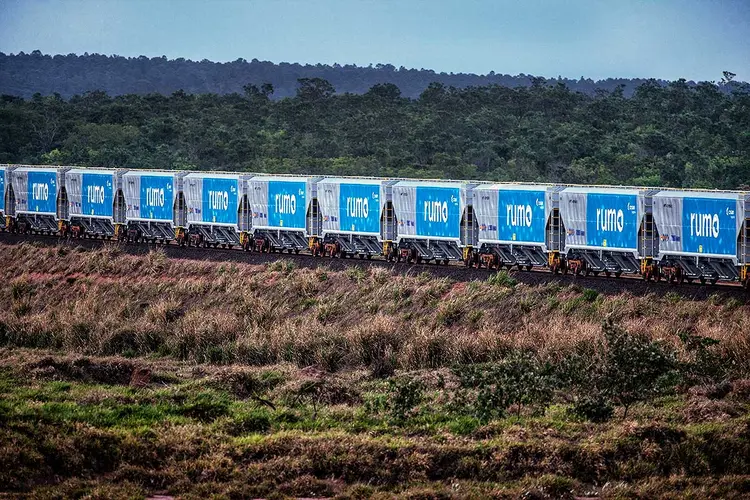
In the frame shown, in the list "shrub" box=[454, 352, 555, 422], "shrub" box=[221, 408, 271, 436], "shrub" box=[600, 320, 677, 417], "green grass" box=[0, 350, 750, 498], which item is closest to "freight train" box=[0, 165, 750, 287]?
"shrub" box=[600, 320, 677, 417]

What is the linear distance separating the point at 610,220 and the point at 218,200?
Answer: 2059 cm

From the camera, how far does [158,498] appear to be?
1786 cm

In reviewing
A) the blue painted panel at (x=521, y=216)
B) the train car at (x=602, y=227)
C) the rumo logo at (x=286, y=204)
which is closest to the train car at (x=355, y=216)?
the rumo logo at (x=286, y=204)

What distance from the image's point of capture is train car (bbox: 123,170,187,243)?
55.2 meters

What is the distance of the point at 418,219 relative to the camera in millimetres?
44562

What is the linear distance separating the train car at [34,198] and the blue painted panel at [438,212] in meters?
24.5

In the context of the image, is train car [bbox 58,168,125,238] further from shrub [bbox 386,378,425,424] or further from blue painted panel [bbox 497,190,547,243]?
shrub [bbox 386,378,425,424]

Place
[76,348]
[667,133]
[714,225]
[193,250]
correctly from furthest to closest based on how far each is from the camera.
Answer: [667,133]
[193,250]
[714,225]
[76,348]

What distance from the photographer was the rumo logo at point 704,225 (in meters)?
36.3

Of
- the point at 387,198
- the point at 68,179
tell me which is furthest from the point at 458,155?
the point at 387,198

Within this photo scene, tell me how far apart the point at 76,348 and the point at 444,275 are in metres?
13.4

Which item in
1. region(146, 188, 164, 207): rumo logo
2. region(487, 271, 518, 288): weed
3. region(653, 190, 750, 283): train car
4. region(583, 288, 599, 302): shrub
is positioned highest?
region(146, 188, 164, 207): rumo logo

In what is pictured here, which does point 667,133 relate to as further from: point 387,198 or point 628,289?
point 628,289

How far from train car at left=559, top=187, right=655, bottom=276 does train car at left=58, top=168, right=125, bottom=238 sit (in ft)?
86.6
